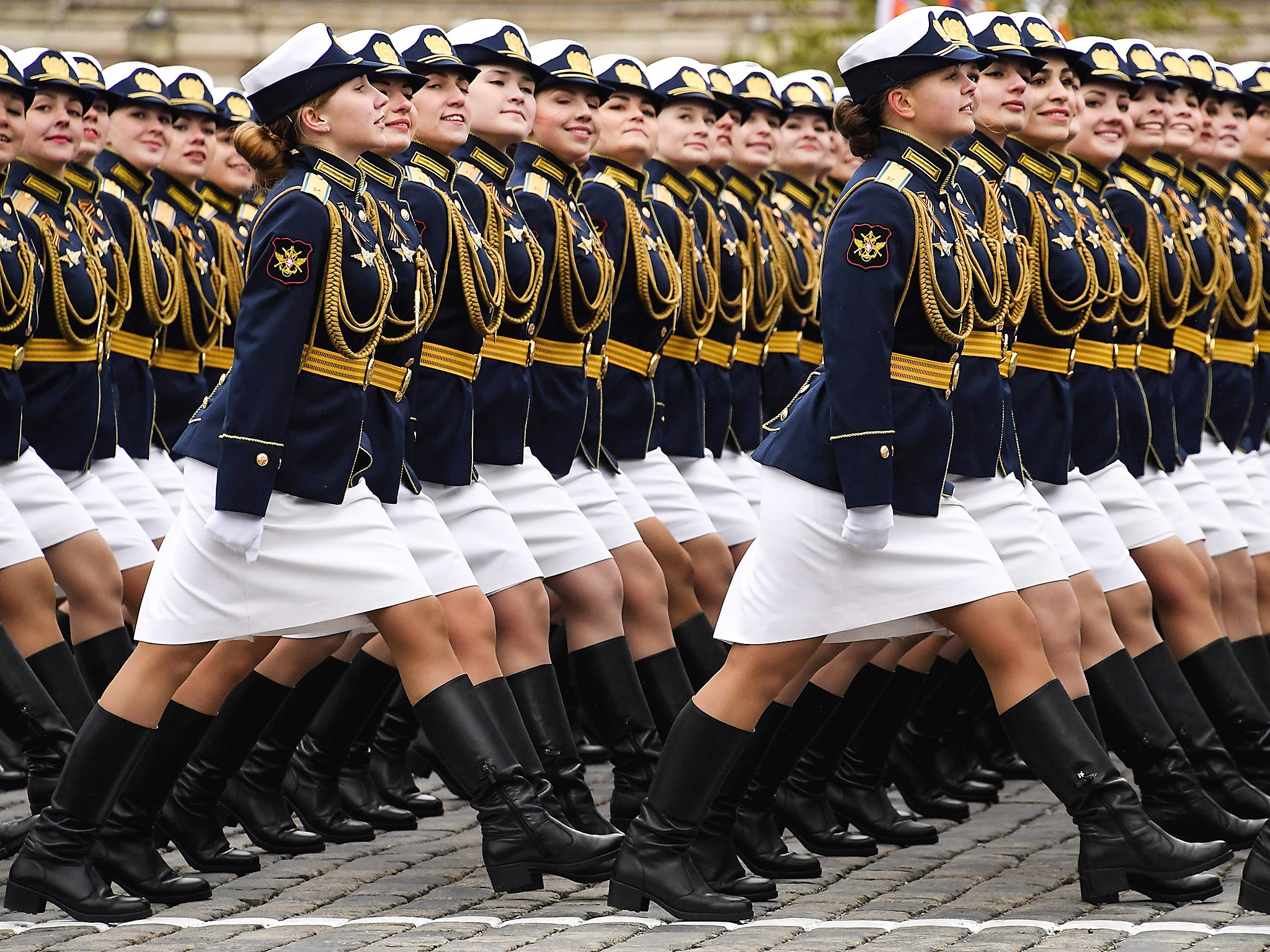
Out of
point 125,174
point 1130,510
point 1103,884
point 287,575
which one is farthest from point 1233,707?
point 125,174

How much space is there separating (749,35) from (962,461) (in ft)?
65.0

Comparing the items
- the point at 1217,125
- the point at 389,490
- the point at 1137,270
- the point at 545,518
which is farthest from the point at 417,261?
the point at 1217,125

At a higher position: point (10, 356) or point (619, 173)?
point (619, 173)

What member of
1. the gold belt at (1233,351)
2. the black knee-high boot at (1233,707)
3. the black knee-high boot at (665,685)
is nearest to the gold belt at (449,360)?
the black knee-high boot at (665,685)

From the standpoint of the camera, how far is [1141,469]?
718 cm

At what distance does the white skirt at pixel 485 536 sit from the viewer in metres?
6.07

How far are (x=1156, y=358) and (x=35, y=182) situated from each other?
3.36 meters

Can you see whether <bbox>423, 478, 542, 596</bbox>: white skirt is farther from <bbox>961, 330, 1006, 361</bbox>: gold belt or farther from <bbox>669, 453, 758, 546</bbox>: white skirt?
<bbox>669, 453, 758, 546</bbox>: white skirt

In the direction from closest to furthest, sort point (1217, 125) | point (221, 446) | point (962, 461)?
point (221, 446), point (962, 461), point (1217, 125)

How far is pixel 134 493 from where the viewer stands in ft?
24.2

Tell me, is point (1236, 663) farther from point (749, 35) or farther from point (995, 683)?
point (749, 35)

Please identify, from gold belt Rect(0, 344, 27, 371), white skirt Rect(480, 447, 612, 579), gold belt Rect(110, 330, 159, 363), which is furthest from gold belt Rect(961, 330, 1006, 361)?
gold belt Rect(110, 330, 159, 363)

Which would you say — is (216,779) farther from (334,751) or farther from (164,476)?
(164,476)

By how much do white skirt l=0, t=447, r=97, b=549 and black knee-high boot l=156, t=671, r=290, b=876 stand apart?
0.85m
